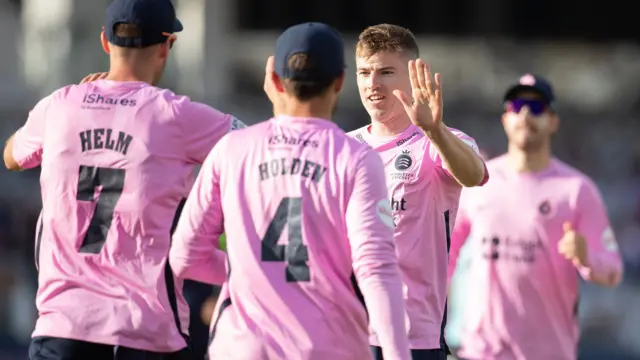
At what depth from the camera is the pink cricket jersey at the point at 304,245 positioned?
5531mm

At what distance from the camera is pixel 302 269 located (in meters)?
5.57

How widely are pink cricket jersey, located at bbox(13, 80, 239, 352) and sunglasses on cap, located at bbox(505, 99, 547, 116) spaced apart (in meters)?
4.20

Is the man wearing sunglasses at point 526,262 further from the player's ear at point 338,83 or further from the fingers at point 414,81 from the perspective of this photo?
the player's ear at point 338,83

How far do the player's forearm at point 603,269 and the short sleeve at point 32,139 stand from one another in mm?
3893

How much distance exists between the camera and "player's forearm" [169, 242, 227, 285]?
580 cm

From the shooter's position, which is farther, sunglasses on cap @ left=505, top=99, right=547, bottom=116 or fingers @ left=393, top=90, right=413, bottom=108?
sunglasses on cap @ left=505, top=99, right=547, bottom=116

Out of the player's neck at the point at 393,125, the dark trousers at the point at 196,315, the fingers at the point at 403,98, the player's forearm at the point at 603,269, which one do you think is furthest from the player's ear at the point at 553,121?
the fingers at the point at 403,98

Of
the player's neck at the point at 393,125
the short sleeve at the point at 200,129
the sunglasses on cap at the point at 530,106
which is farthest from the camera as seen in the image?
the sunglasses on cap at the point at 530,106

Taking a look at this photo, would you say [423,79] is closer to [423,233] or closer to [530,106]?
[423,233]

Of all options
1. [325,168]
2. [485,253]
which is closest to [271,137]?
[325,168]

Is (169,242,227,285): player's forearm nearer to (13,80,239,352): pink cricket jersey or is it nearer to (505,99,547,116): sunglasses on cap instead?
(13,80,239,352): pink cricket jersey

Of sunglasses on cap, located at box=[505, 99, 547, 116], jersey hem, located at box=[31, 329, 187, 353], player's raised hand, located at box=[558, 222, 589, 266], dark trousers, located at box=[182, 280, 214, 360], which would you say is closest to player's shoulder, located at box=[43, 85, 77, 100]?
jersey hem, located at box=[31, 329, 187, 353]

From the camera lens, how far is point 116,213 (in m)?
6.42

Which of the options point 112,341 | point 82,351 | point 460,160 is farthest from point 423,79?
point 82,351
